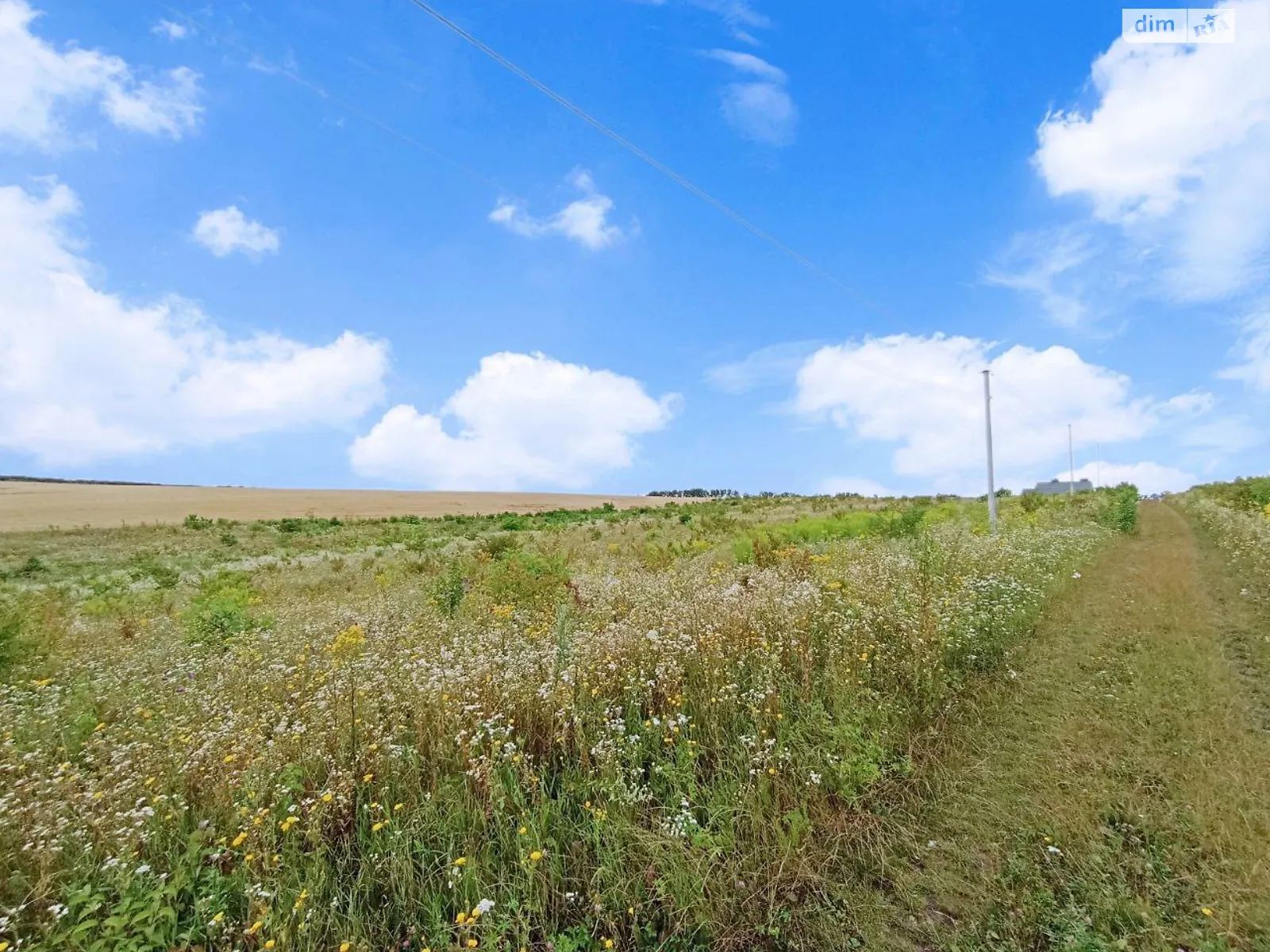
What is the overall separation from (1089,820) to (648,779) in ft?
9.59

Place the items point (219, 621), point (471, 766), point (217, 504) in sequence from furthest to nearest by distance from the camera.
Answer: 1. point (217, 504)
2. point (219, 621)
3. point (471, 766)

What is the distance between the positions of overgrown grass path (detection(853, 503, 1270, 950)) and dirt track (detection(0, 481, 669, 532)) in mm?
52852

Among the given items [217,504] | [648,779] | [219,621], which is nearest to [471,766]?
[648,779]

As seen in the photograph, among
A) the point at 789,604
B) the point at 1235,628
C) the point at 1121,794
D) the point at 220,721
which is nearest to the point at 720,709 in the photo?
the point at 789,604

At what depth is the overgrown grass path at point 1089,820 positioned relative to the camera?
9.91ft

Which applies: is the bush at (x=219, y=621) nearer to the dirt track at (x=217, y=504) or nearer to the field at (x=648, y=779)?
the field at (x=648, y=779)

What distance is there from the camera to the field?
304 centimetres

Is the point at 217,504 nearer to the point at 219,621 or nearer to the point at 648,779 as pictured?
the point at 219,621

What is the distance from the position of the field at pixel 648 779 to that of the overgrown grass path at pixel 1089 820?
22 mm

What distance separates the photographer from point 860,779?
4.11 metres

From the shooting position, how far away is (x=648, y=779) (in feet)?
14.1

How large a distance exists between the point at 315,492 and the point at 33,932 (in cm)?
8462

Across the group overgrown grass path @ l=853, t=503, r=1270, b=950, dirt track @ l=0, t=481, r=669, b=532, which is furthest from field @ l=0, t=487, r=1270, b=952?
dirt track @ l=0, t=481, r=669, b=532

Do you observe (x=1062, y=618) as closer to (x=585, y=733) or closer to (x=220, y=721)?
(x=585, y=733)
